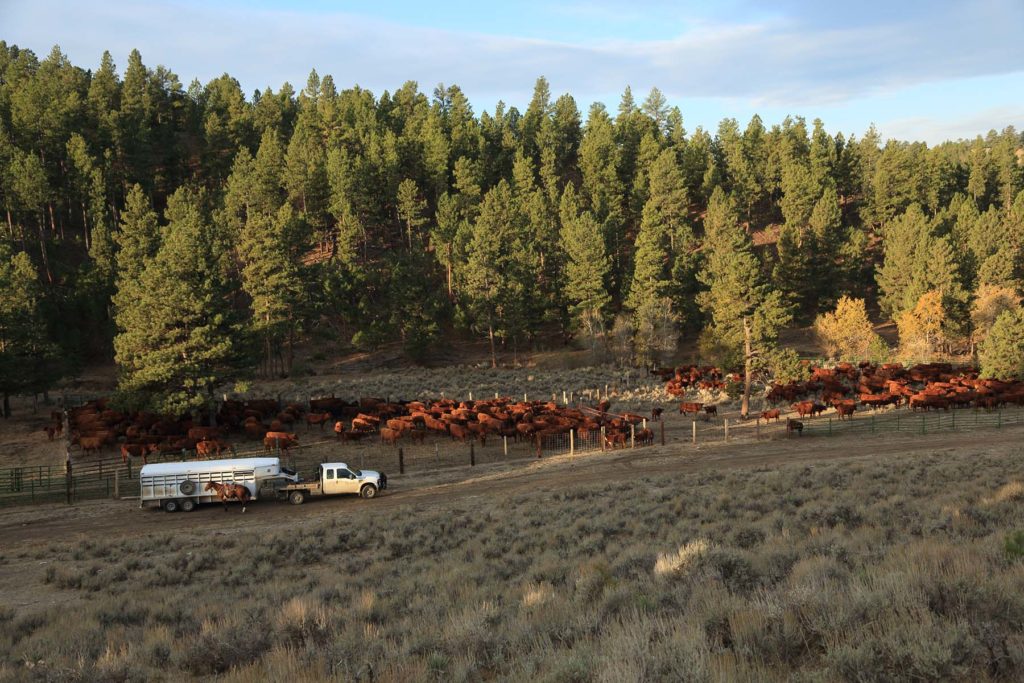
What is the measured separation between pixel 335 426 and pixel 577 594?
32.6m

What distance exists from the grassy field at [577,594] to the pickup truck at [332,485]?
18.0 ft

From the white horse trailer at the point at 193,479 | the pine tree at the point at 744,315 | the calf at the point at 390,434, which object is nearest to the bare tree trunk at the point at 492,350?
the pine tree at the point at 744,315

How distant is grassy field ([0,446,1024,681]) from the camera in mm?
6301

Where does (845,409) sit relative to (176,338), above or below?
below

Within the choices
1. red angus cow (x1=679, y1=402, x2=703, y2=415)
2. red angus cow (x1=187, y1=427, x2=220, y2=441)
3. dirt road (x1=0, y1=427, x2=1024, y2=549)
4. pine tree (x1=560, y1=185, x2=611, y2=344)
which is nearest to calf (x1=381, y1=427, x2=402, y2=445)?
dirt road (x1=0, y1=427, x2=1024, y2=549)

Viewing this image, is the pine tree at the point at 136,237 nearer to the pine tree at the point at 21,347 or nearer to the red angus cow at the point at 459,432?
the pine tree at the point at 21,347

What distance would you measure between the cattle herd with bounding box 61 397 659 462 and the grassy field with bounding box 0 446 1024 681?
15.8 m

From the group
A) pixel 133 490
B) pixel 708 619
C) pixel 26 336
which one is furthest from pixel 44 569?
pixel 26 336

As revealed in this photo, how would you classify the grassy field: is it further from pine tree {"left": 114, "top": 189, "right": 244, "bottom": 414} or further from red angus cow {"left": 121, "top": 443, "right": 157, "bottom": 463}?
pine tree {"left": 114, "top": 189, "right": 244, "bottom": 414}

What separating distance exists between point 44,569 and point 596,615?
14.8m

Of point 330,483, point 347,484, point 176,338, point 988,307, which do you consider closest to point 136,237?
point 176,338

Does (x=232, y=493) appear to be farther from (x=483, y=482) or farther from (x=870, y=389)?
(x=870, y=389)

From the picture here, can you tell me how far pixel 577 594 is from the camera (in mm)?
9719

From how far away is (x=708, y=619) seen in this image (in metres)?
7.28
